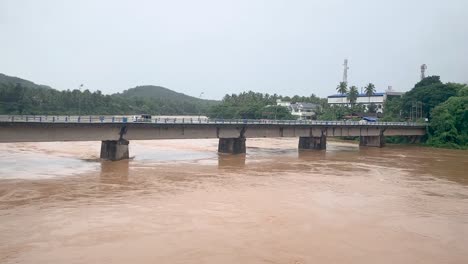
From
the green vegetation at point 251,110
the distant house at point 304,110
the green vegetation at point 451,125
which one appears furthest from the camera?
the distant house at point 304,110

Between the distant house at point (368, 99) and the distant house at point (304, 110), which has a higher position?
the distant house at point (368, 99)

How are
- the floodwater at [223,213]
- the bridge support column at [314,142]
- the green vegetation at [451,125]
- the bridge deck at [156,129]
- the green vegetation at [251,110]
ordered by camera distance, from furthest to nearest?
Result: the green vegetation at [251,110], the green vegetation at [451,125], the bridge support column at [314,142], the bridge deck at [156,129], the floodwater at [223,213]

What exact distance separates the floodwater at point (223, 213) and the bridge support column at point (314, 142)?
62.1ft

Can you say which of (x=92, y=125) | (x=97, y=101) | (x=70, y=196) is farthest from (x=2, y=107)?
(x=70, y=196)

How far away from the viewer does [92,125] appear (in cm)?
3888

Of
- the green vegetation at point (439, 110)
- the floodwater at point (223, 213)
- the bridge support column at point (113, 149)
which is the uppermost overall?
the green vegetation at point (439, 110)

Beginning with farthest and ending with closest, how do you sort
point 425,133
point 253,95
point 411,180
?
point 253,95 → point 425,133 → point 411,180

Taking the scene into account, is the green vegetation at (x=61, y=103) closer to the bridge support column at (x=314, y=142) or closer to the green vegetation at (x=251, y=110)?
the green vegetation at (x=251, y=110)

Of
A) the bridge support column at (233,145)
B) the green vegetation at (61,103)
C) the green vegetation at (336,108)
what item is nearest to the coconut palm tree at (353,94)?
the green vegetation at (336,108)

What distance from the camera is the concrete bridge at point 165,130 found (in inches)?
1394

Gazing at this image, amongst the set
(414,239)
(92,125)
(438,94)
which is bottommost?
(414,239)

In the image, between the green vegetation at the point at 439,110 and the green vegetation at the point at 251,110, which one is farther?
the green vegetation at the point at 251,110

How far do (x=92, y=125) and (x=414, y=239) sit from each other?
98.3 ft

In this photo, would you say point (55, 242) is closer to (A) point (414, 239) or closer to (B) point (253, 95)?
(A) point (414, 239)
